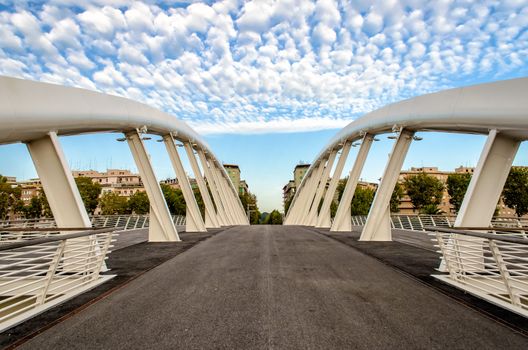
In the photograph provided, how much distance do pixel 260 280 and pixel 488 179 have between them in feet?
22.3

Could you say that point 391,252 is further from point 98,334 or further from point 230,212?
point 230,212

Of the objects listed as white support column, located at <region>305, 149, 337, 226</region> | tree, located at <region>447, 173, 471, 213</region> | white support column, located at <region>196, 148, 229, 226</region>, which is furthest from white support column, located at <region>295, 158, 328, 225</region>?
tree, located at <region>447, 173, 471, 213</region>

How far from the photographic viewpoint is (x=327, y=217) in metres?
27.7

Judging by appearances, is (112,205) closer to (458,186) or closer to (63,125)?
(63,125)

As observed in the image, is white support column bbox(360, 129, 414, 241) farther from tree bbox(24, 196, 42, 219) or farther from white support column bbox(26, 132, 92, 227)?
tree bbox(24, 196, 42, 219)

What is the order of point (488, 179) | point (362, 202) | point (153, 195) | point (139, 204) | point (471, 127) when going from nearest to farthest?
point (488, 179)
point (471, 127)
point (153, 195)
point (139, 204)
point (362, 202)

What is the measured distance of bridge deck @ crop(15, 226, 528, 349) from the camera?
3.27m

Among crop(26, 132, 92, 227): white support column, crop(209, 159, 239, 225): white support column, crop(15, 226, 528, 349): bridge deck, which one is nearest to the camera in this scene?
crop(15, 226, 528, 349): bridge deck

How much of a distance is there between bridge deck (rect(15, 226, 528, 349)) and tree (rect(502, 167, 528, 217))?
39810mm

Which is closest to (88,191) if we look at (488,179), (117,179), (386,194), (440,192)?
(386,194)

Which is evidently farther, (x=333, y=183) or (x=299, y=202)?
(x=299, y=202)

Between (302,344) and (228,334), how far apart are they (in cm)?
98

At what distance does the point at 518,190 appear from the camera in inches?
1313

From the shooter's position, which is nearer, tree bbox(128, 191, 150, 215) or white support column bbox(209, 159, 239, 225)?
white support column bbox(209, 159, 239, 225)
